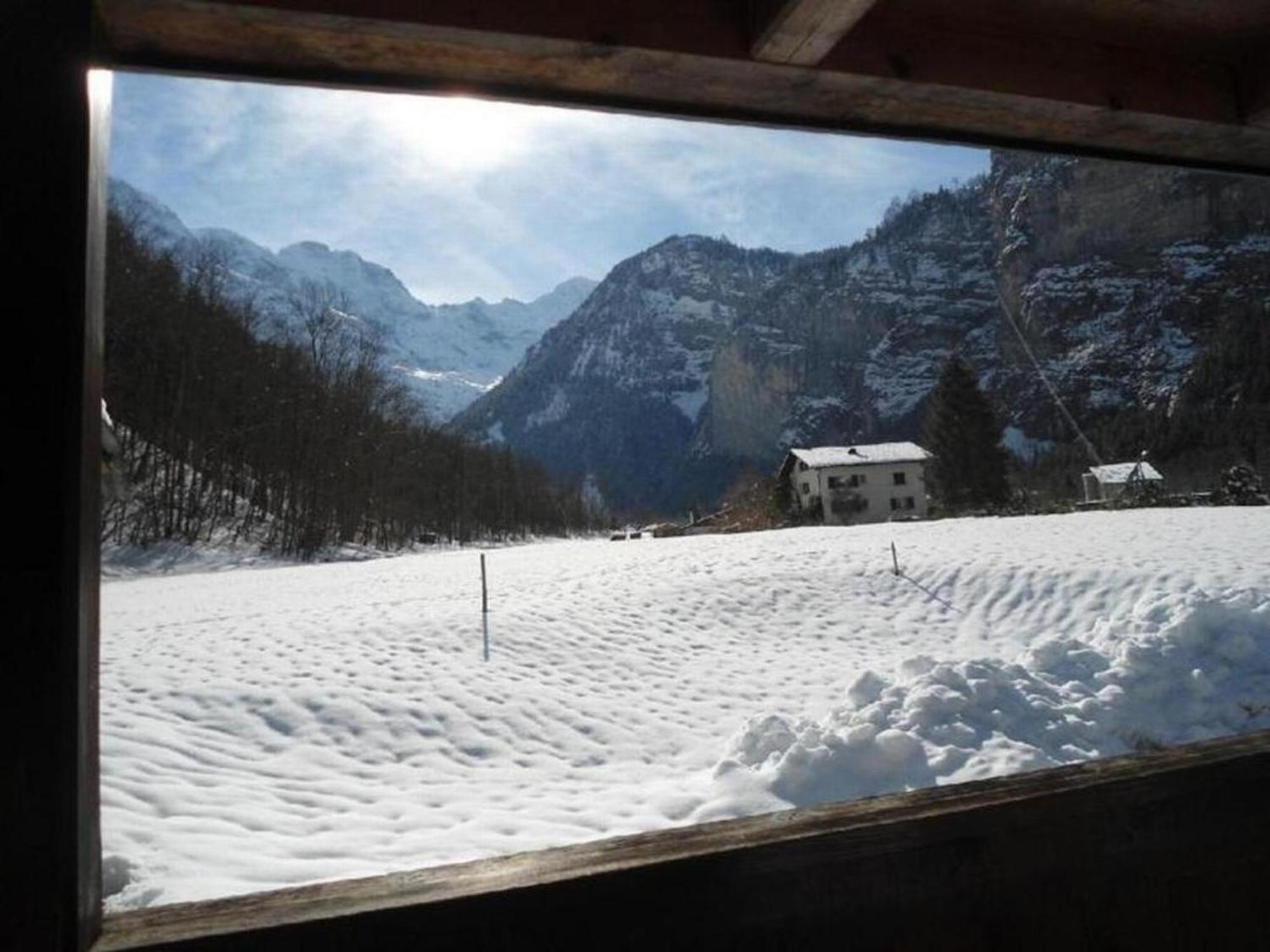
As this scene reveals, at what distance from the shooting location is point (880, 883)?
1147 millimetres

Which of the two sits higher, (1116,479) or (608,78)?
(1116,479)

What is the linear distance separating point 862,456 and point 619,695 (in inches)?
1933

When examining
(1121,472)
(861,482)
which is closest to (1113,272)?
(1121,472)

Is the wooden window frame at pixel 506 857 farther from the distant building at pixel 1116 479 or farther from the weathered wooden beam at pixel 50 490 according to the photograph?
the distant building at pixel 1116 479

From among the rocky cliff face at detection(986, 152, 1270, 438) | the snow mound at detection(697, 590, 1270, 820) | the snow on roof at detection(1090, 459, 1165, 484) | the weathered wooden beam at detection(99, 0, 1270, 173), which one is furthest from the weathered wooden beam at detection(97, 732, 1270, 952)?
the rocky cliff face at detection(986, 152, 1270, 438)

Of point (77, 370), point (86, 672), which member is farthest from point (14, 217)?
point (86, 672)

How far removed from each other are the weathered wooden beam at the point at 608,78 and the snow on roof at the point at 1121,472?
2227 inches

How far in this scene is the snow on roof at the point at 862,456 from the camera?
2207 inches

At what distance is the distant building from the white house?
1026cm

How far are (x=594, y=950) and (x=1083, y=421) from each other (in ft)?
440

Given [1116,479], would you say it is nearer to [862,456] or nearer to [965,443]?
[965,443]

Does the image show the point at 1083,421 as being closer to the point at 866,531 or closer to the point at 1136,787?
the point at 866,531

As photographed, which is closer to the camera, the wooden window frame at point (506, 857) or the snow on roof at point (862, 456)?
the wooden window frame at point (506, 857)

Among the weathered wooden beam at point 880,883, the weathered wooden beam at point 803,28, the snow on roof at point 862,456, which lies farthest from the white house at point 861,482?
the weathered wooden beam at point 803,28
